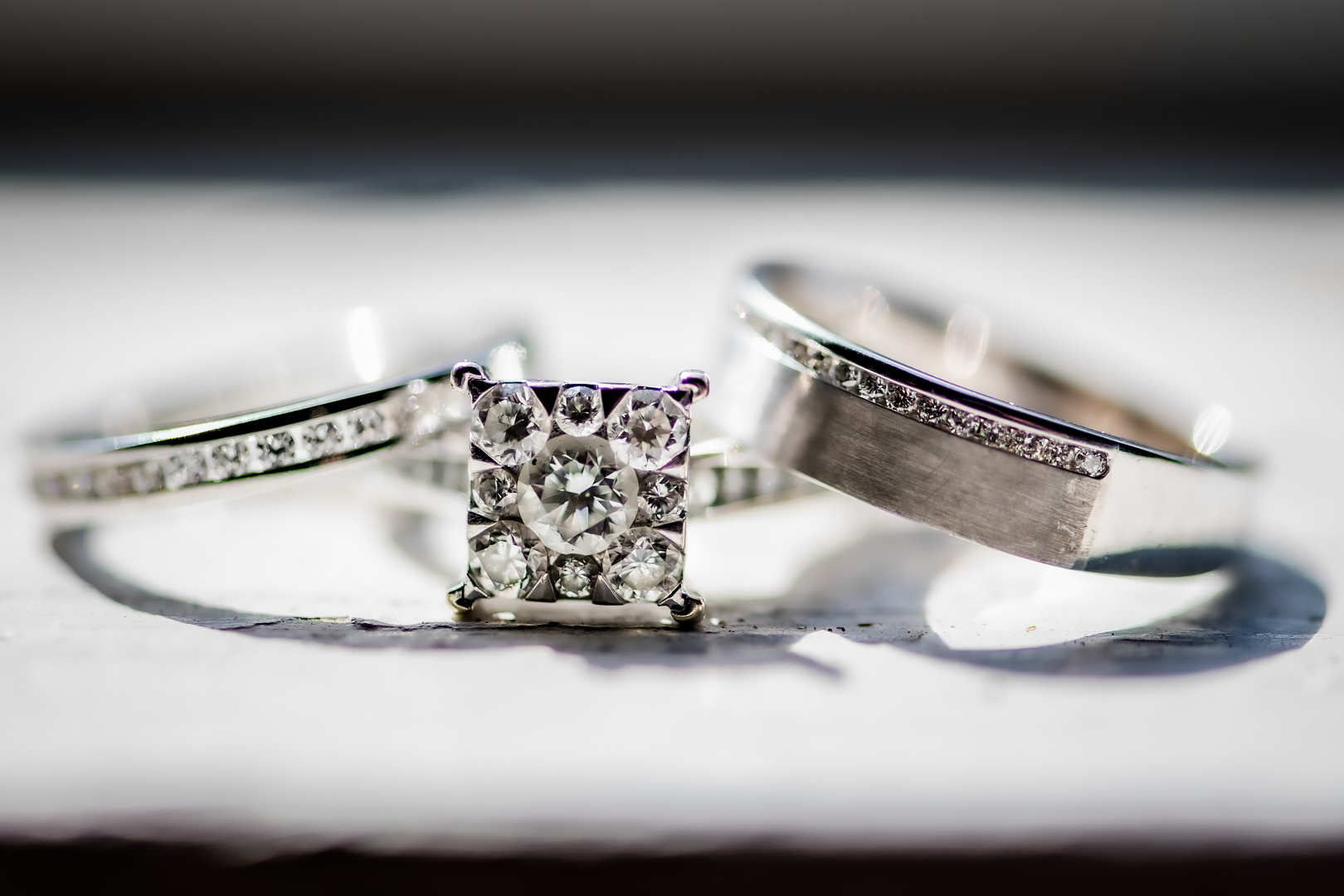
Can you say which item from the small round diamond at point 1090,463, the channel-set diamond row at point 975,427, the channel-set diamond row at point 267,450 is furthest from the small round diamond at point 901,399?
the channel-set diamond row at point 267,450

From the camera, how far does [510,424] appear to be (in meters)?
0.61

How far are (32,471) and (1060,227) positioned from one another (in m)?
1.66

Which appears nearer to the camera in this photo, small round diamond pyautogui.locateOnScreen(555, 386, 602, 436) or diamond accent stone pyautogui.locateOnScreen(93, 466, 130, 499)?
small round diamond pyautogui.locateOnScreen(555, 386, 602, 436)

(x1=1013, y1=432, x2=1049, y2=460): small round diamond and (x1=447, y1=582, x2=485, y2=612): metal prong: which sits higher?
(x1=1013, y1=432, x2=1049, y2=460): small round diamond

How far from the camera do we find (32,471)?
75 cm

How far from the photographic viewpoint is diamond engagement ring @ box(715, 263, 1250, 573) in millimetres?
638

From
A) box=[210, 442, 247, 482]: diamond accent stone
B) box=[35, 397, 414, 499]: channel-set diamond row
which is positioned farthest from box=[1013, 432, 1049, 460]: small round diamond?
box=[210, 442, 247, 482]: diamond accent stone

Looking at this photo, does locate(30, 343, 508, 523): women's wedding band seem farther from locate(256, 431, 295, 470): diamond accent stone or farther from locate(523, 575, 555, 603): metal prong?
locate(523, 575, 555, 603): metal prong

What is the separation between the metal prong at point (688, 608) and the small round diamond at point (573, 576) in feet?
0.18

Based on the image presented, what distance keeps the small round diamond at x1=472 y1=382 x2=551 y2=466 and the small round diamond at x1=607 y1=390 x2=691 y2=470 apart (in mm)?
47

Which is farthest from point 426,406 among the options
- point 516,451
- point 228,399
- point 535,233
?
point 535,233

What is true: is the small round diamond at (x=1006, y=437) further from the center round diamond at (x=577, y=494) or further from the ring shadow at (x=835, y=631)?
the center round diamond at (x=577, y=494)

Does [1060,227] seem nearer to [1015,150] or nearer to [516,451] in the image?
[1015,150]

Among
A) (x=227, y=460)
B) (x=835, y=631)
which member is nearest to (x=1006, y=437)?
(x=835, y=631)
